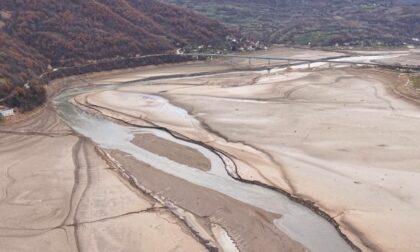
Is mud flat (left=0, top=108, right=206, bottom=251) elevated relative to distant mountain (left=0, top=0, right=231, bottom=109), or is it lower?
lower

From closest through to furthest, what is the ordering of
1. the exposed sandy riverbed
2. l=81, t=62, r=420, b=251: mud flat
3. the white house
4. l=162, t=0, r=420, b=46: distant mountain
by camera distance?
1. the exposed sandy riverbed
2. l=81, t=62, r=420, b=251: mud flat
3. the white house
4. l=162, t=0, r=420, b=46: distant mountain

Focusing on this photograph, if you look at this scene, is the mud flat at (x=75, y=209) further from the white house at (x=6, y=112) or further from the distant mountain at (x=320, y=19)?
the distant mountain at (x=320, y=19)

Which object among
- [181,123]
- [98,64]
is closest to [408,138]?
[181,123]

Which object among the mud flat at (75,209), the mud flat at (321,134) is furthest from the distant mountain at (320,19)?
the mud flat at (75,209)

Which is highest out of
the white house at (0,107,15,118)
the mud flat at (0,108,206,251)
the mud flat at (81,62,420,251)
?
the white house at (0,107,15,118)

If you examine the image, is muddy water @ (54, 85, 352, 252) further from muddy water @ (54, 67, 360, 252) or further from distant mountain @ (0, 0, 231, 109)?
distant mountain @ (0, 0, 231, 109)

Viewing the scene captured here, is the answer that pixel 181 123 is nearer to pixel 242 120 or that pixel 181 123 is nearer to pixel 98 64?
pixel 242 120

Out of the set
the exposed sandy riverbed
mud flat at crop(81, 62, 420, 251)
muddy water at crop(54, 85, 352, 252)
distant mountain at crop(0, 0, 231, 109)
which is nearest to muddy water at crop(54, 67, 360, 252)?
muddy water at crop(54, 85, 352, 252)
